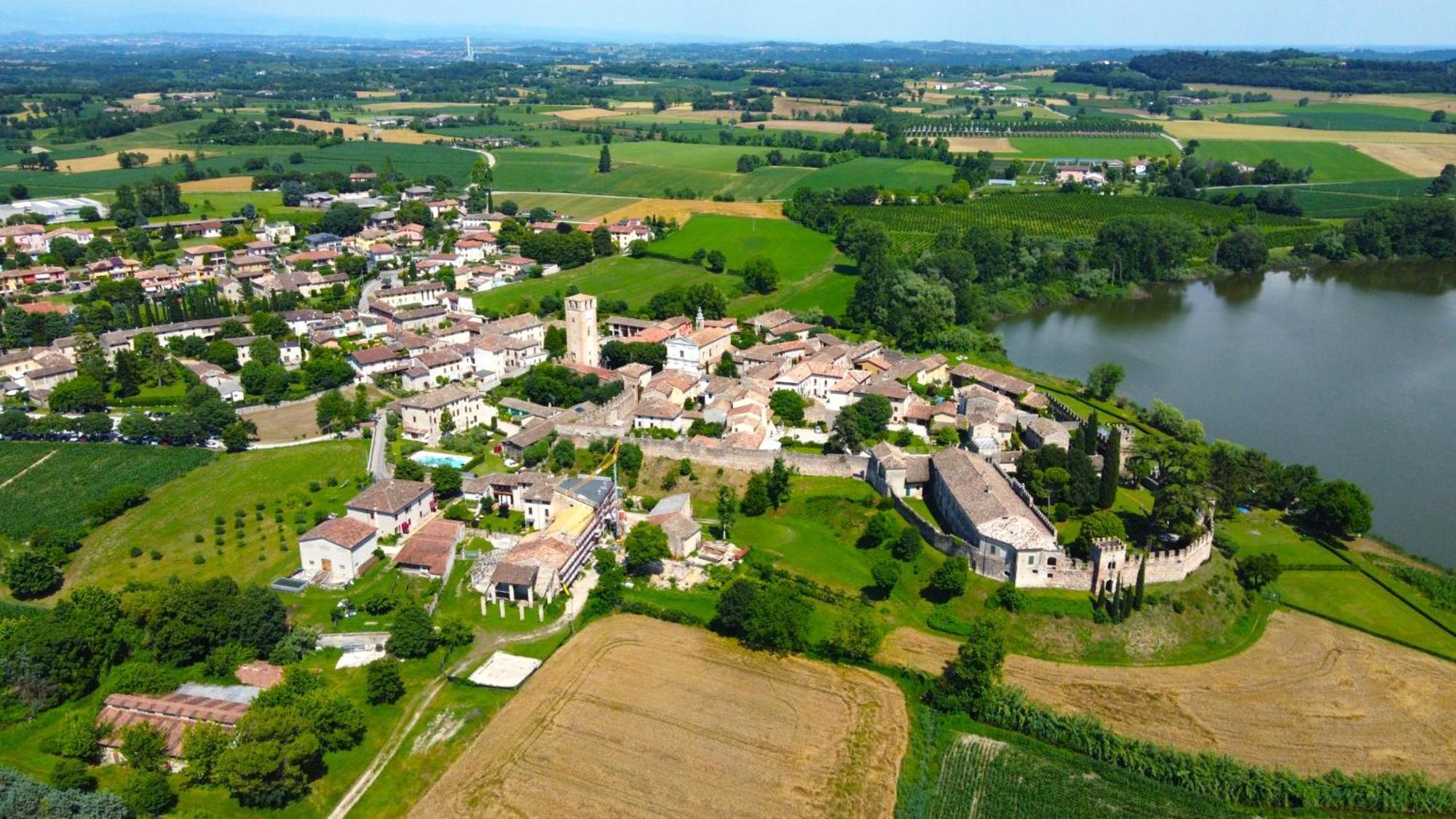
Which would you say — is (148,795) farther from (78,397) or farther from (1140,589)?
(78,397)

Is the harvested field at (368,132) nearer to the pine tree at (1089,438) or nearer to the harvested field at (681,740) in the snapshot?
the pine tree at (1089,438)

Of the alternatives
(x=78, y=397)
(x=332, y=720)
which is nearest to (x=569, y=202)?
(x=78, y=397)

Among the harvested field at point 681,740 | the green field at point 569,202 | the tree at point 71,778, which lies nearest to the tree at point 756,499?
the harvested field at point 681,740

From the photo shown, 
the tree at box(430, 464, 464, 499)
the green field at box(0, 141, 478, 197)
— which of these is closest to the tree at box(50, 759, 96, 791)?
the tree at box(430, 464, 464, 499)

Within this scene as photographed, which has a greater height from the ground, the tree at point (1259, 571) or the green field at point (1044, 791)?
Result: the tree at point (1259, 571)

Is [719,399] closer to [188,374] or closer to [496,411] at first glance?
[496,411]

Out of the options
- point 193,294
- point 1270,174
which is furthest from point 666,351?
point 1270,174
